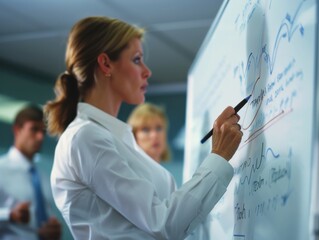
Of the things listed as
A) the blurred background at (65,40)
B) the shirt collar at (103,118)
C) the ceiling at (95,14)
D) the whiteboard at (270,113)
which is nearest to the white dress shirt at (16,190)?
the blurred background at (65,40)

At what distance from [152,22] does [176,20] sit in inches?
5.5

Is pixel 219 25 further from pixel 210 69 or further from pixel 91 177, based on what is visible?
pixel 91 177

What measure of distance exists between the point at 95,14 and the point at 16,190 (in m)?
1.08

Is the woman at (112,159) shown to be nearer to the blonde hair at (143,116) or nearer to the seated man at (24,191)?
the blonde hair at (143,116)

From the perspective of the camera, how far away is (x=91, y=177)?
1.01 m

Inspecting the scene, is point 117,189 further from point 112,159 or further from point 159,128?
point 159,128

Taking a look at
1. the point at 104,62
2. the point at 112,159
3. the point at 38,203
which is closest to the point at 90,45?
the point at 104,62

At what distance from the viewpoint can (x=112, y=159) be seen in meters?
1.00

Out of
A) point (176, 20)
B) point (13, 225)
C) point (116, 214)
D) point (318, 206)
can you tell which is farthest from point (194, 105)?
point (13, 225)

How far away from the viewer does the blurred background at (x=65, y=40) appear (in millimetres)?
Result: 2654

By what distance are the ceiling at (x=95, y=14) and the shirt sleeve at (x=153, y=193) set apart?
60.8 inches

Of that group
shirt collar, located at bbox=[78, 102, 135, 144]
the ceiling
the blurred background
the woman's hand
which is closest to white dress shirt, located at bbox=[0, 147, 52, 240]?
the blurred background

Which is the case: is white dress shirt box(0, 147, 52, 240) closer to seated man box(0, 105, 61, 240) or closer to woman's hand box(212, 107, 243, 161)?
seated man box(0, 105, 61, 240)

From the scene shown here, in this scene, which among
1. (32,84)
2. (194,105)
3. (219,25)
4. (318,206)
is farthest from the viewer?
(32,84)
